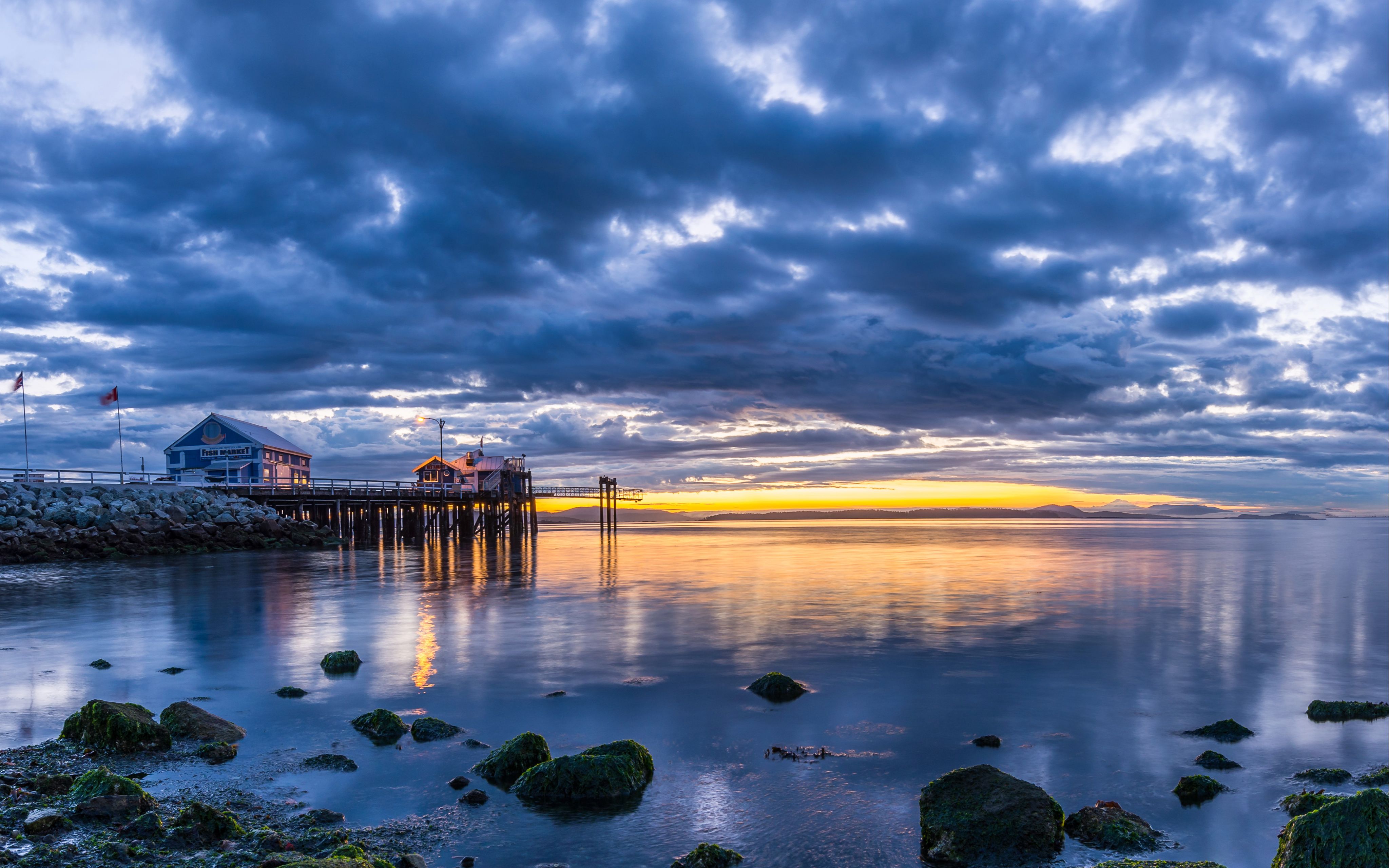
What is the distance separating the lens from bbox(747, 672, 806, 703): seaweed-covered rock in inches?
569

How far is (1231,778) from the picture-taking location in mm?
10336

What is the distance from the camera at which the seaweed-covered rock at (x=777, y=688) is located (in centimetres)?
1446

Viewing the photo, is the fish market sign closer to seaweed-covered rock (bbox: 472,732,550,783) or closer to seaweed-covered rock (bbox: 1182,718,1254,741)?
seaweed-covered rock (bbox: 472,732,550,783)

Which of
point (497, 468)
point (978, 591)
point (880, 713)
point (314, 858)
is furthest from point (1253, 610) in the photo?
point (497, 468)

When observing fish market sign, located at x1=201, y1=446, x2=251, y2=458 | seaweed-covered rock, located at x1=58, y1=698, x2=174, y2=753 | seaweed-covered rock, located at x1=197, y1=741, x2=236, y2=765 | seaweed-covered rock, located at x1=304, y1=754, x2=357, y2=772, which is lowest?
seaweed-covered rock, located at x1=304, y1=754, x2=357, y2=772

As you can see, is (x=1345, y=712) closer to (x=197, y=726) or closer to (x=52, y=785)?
(x=197, y=726)

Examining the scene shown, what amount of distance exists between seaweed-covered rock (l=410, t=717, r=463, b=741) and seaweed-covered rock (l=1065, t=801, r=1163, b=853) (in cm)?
793

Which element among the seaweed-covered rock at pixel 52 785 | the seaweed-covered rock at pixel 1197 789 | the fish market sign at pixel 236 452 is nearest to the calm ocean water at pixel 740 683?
the seaweed-covered rock at pixel 1197 789

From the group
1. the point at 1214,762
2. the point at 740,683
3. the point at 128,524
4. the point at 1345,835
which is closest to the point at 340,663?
the point at 740,683

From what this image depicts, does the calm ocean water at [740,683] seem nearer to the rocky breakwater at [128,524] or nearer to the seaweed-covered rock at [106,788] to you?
the seaweed-covered rock at [106,788]

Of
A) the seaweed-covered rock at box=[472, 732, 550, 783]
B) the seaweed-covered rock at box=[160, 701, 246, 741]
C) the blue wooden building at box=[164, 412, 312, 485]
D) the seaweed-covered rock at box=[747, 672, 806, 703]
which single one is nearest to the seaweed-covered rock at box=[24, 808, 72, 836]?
the seaweed-covered rock at box=[160, 701, 246, 741]

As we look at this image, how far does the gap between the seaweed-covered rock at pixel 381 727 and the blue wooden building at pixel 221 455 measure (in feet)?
196

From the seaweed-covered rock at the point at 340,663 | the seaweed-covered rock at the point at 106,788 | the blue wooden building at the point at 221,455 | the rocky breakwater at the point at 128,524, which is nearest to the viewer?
the seaweed-covered rock at the point at 106,788

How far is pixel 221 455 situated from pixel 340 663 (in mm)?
57740
